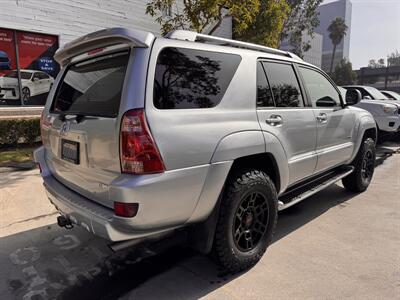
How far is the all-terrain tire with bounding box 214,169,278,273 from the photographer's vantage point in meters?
2.70

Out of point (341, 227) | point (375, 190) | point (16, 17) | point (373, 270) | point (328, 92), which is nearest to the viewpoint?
point (373, 270)

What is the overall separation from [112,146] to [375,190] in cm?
468

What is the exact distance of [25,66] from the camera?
9477mm

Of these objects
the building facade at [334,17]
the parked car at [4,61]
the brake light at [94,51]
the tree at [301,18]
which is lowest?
the brake light at [94,51]

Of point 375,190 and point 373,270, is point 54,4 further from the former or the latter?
point 373,270

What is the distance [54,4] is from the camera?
948 cm

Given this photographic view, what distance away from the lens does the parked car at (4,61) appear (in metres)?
9.00

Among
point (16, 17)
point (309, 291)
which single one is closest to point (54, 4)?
point (16, 17)

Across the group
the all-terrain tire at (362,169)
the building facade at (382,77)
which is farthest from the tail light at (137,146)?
the building facade at (382,77)

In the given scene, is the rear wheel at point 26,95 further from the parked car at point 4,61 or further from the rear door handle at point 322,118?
the rear door handle at point 322,118

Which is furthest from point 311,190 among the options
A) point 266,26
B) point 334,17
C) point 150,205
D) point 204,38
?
point 334,17

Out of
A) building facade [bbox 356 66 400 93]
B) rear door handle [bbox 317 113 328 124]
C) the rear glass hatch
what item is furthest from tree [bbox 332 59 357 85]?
the rear glass hatch

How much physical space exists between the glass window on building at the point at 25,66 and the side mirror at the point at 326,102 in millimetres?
8358

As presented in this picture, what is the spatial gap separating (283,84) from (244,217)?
148cm
